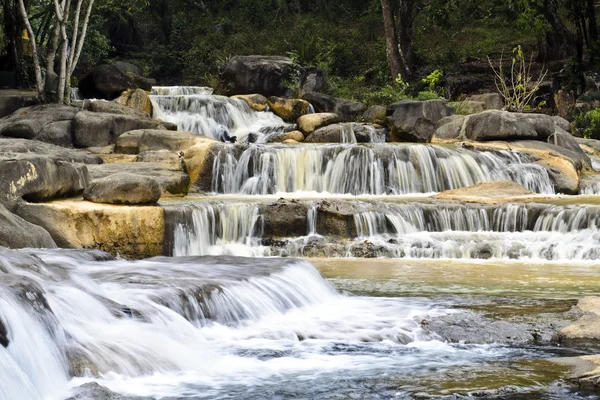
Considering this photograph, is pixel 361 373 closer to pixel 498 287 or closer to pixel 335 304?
pixel 335 304

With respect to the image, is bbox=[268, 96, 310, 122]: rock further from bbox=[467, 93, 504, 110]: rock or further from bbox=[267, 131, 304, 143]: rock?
bbox=[467, 93, 504, 110]: rock

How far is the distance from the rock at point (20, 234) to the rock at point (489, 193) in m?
7.09

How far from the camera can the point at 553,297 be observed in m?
8.82

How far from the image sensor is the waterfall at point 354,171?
56.0ft

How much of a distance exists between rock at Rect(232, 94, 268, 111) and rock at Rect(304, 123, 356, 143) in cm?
297

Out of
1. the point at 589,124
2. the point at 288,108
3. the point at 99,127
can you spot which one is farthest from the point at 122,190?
the point at 589,124

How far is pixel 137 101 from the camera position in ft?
75.3

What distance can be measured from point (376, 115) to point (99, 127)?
294 inches

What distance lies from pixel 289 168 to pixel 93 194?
566 cm

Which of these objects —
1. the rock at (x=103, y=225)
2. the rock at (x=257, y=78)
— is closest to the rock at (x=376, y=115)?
the rock at (x=257, y=78)

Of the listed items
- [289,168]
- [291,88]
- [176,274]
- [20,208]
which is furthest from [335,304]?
[291,88]

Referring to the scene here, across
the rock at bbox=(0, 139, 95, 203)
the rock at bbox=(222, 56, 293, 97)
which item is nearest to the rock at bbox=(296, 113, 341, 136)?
the rock at bbox=(222, 56, 293, 97)

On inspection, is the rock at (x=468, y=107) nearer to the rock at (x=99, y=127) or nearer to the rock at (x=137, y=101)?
the rock at (x=137, y=101)

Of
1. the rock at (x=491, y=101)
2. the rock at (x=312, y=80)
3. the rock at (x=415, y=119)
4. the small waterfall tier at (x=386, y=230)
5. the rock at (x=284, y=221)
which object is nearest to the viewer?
the small waterfall tier at (x=386, y=230)
